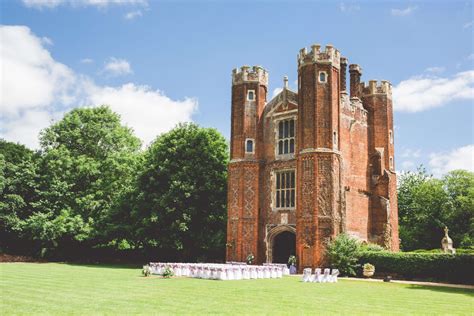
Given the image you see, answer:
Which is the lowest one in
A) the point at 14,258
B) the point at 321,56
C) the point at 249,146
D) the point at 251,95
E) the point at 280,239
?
the point at 14,258

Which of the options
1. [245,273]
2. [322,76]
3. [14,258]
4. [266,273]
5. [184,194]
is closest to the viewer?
[245,273]

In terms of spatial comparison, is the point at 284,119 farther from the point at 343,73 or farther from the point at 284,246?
the point at 284,246

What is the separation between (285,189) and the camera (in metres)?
31.0

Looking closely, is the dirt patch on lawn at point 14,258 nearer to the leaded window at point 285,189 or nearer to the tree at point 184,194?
the tree at point 184,194

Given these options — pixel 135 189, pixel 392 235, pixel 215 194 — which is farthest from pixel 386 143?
pixel 135 189

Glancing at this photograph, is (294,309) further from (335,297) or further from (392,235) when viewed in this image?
(392,235)

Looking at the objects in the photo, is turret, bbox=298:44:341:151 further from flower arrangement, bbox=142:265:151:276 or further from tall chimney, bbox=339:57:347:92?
flower arrangement, bbox=142:265:151:276

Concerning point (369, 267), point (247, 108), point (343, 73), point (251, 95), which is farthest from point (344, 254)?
point (343, 73)

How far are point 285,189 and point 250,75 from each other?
884 centimetres

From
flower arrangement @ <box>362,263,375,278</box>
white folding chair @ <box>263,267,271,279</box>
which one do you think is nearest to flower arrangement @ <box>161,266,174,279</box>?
white folding chair @ <box>263,267,271,279</box>

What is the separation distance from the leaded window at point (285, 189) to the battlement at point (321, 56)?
Result: 7.32 m

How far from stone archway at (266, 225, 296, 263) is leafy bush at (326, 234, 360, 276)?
11.6 feet

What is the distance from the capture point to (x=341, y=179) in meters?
29.1

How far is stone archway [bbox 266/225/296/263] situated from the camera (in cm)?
3052
